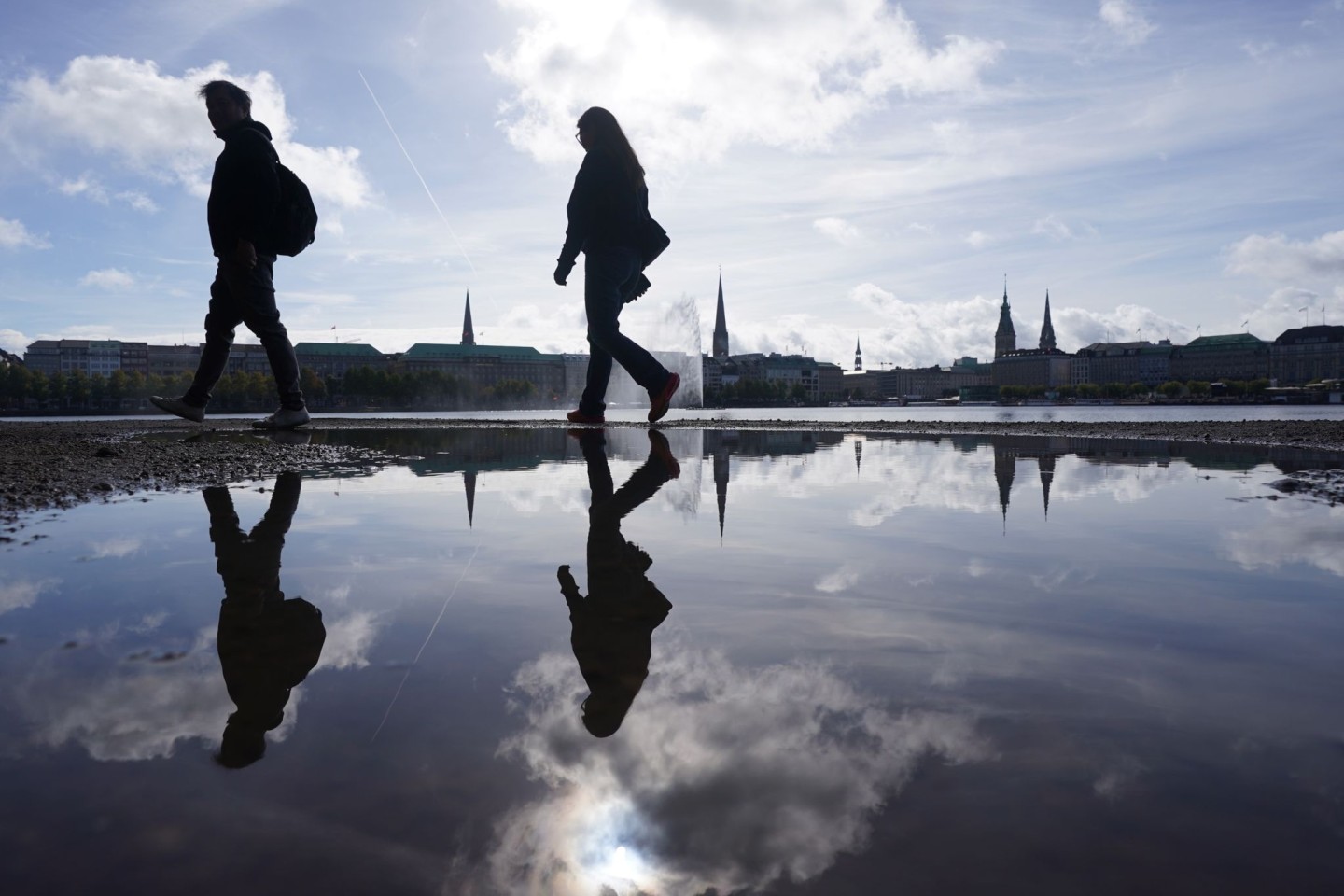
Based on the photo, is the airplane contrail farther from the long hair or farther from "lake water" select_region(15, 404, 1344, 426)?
"lake water" select_region(15, 404, 1344, 426)

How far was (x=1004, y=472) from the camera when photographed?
23.7 ft

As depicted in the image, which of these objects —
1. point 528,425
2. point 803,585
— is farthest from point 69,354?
point 803,585

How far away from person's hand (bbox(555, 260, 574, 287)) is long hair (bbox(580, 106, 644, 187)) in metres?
1.25

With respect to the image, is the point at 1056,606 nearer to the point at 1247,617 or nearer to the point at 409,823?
the point at 1247,617

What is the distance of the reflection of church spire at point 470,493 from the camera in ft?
14.8

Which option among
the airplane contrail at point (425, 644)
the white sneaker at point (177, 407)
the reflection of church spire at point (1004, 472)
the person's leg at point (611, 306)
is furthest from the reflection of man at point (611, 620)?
the white sneaker at point (177, 407)

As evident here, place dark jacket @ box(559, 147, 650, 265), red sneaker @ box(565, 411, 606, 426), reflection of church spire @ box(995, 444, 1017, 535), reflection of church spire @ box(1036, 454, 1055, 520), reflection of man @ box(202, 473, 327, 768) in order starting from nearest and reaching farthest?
reflection of man @ box(202, 473, 327, 768) < reflection of church spire @ box(995, 444, 1017, 535) < reflection of church spire @ box(1036, 454, 1055, 520) < dark jacket @ box(559, 147, 650, 265) < red sneaker @ box(565, 411, 606, 426)

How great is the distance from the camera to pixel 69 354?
621 feet

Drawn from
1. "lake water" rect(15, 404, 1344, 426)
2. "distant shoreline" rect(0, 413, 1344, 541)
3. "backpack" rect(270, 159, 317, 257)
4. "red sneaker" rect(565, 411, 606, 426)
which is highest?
"backpack" rect(270, 159, 317, 257)

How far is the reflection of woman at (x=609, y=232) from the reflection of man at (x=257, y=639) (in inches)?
298

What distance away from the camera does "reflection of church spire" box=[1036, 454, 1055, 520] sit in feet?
17.7

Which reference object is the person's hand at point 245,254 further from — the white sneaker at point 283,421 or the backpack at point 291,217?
the white sneaker at point 283,421

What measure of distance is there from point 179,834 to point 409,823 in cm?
34

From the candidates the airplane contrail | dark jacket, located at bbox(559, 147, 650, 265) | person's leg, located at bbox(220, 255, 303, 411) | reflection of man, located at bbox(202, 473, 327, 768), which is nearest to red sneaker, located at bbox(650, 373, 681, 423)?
dark jacket, located at bbox(559, 147, 650, 265)
